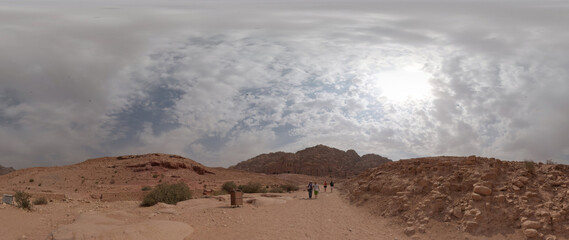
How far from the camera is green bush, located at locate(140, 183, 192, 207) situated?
22536 millimetres

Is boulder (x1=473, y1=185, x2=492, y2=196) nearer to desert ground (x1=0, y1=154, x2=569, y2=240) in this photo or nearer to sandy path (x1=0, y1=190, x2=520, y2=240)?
desert ground (x1=0, y1=154, x2=569, y2=240)

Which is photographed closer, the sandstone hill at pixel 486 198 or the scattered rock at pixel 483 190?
the sandstone hill at pixel 486 198

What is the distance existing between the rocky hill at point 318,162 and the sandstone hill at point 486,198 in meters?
68.5

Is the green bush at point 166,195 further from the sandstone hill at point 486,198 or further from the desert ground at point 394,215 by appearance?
the sandstone hill at point 486,198

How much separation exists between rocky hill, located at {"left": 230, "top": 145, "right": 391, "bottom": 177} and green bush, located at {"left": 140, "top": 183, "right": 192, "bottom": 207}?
63879mm

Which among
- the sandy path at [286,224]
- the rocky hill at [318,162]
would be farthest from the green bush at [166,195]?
the rocky hill at [318,162]

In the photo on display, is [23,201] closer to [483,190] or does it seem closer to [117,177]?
[483,190]

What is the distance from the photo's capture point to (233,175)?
192 ft

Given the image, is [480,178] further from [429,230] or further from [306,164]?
[306,164]

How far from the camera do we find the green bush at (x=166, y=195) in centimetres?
2254

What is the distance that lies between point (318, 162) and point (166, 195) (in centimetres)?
7092

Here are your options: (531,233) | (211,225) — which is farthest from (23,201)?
(531,233)

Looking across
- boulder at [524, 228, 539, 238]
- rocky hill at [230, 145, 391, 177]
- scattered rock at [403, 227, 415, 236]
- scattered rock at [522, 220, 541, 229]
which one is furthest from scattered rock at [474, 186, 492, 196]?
rocky hill at [230, 145, 391, 177]

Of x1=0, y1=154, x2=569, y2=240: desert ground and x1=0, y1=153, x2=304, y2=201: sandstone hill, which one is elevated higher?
x1=0, y1=153, x2=304, y2=201: sandstone hill
